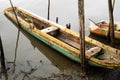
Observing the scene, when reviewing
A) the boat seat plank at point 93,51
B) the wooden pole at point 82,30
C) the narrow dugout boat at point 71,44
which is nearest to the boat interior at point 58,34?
the narrow dugout boat at point 71,44

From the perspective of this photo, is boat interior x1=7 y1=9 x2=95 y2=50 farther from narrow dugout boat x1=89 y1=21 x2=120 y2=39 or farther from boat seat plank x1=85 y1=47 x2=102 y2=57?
narrow dugout boat x1=89 y1=21 x2=120 y2=39

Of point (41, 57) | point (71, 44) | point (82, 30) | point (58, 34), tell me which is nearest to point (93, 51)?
point (82, 30)

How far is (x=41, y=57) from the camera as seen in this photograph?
11266mm

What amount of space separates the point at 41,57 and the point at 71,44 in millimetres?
1610

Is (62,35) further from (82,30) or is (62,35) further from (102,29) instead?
(82,30)

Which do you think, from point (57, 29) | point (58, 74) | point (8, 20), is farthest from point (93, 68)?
point (8, 20)

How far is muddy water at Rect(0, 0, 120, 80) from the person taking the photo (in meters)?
9.29

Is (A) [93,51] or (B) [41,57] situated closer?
(A) [93,51]

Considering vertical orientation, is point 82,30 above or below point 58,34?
above

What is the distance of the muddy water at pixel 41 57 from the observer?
9291mm

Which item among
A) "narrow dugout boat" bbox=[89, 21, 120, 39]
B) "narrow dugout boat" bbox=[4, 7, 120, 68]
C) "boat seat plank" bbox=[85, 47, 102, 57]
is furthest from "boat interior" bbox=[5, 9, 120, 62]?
"narrow dugout boat" bbox=[89, 21, 120, 39]

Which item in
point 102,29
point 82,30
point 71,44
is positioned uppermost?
point 82,30

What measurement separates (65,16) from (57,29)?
4570mm

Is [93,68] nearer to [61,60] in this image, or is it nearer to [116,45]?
[61,60]
